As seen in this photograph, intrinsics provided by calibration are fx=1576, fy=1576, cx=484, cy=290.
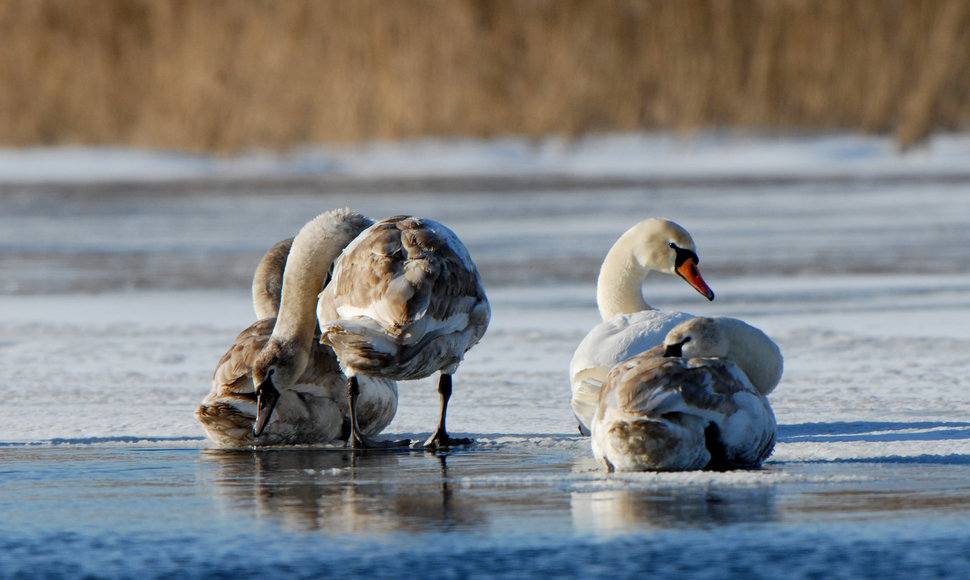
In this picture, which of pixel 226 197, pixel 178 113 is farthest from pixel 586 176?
pixel 178 113

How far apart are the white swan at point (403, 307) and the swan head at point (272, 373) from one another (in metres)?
0.15

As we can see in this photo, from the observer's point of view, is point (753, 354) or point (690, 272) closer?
point (753, 354)

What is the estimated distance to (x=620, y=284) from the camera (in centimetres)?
613

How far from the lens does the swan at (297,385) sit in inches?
206

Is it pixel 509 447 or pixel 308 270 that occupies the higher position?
pixel 308 270

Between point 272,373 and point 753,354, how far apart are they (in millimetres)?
1556

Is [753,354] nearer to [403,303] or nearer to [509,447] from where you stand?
[509,447]

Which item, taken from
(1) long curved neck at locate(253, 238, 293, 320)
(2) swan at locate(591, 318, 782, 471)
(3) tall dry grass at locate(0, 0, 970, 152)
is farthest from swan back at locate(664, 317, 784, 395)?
(3) tall dry grass at locate(0, 0, 970, 152)

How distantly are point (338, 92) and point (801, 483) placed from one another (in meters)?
22.3

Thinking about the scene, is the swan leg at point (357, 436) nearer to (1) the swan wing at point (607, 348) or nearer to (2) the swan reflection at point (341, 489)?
(2) the swan reflection at point (341, 489)

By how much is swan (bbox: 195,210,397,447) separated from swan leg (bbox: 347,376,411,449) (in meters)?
0.10

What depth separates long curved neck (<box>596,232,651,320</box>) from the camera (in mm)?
6133

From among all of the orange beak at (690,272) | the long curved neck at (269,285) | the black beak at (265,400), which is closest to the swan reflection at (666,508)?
the black beak at (265,400)

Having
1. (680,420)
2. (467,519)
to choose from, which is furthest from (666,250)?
(467,519)
